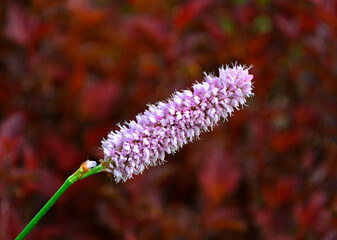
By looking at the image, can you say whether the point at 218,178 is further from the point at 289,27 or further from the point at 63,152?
the point at 289,27

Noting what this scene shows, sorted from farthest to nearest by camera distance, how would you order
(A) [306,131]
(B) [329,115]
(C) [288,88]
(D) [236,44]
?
(C) [288,88] < (D) [236,44] < (A) [306,131] < (B) [329,115]

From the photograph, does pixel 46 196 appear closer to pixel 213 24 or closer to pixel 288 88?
pixel 213 24

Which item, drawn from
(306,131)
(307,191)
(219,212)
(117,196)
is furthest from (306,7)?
(117,196)

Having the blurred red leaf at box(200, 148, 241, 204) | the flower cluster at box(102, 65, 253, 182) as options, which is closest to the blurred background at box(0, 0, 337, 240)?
the blurred red leaf at box(200, 148, 241, 204)

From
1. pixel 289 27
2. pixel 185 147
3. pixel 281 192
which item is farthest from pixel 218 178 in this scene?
pixel 289 27

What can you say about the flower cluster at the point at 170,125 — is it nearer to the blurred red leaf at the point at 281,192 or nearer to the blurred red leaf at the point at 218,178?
the blurred red leaf at the point at 218,178
